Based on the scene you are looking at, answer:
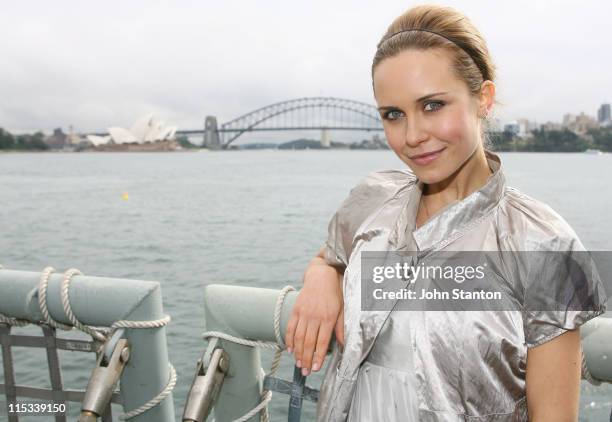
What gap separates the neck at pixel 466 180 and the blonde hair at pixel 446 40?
0.17m

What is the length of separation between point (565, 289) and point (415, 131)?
0.49 m

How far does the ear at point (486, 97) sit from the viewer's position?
143 cm

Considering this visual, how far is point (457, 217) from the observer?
4.56 feet

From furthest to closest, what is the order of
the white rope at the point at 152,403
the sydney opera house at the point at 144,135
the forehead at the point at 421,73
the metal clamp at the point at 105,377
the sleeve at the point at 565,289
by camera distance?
the sydney opera house at the point at 144,135 → the white rope at the point at 152,403 → the metal clamp at the point at 105,377 → the forehead at the point at 421,73 → the sleeve at the point at 565,289

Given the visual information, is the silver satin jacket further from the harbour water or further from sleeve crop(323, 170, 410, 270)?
the harbour water

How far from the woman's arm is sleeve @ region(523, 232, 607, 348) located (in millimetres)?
24

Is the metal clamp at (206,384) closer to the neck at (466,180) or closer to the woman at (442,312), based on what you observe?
the woman at (442,312)

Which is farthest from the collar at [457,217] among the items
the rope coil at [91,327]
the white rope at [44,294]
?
the white rope at [44,294]

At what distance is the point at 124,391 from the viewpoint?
2.14 m

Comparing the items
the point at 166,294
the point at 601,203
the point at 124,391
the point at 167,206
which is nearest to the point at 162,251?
the point at 166,294

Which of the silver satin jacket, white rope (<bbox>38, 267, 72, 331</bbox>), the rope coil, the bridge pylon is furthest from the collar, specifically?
the bridge pylon

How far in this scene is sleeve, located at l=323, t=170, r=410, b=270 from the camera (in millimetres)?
1646

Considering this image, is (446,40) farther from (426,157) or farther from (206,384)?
(206,384)

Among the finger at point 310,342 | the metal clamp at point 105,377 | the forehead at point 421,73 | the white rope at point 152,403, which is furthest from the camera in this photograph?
the white rope at point 152,403
